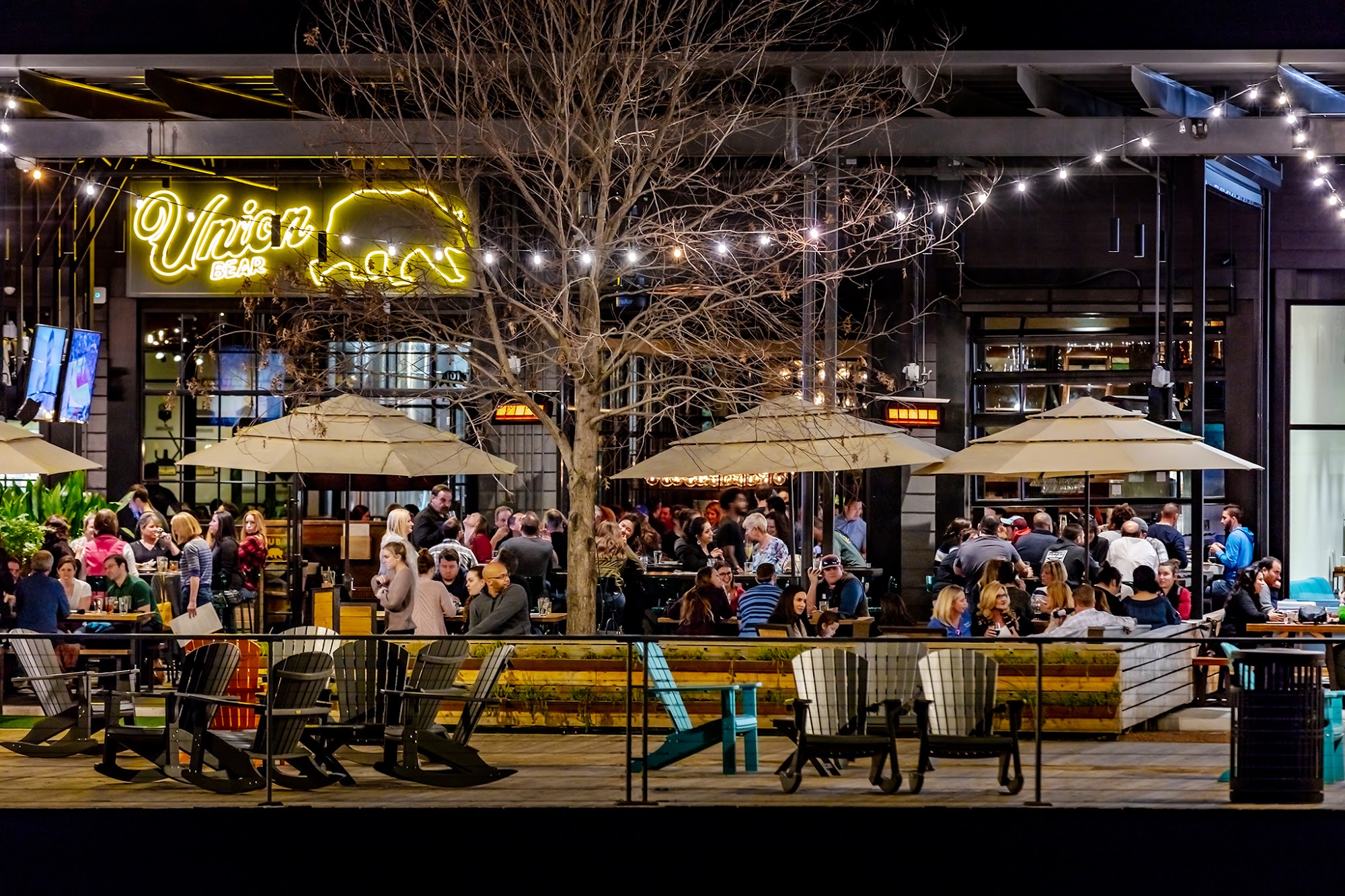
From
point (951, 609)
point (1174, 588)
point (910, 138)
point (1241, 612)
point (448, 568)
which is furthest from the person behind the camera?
point (910, 138)

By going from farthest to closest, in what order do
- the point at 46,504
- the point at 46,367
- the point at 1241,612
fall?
the point at 46,367
the point at 46,504
the point at 1241,612

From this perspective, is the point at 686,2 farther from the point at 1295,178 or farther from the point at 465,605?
the point at 1295,178

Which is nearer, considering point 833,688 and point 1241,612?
point 833,688

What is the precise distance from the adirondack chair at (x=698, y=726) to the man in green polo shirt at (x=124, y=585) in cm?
621

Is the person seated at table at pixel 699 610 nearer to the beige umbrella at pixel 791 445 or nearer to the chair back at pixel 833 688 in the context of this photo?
the beige umbrella at pixel 791 445

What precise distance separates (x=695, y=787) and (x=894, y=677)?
1.45m

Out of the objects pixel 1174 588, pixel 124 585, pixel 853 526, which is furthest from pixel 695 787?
pixel 853 526

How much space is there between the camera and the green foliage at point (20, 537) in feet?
59.1

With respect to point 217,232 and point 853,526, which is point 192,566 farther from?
point 217,232

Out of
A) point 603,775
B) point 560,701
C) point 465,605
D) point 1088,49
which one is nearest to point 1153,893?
point 603,775

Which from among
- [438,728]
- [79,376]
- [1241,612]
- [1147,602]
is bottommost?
[438,728]

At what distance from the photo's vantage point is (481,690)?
10227 mm

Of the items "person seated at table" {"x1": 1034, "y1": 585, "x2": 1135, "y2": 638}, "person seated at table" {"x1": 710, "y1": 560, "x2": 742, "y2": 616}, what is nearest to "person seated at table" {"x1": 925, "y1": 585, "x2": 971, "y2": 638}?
"person seated at table" {"x1": 1034, "y1": 585, "x2": 1135, "y2": 638}

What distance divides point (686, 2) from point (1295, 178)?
42.3 feet
